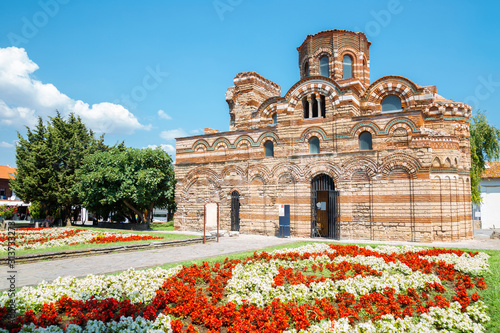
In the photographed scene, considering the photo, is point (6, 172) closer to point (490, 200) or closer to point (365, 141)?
point (365, 141)

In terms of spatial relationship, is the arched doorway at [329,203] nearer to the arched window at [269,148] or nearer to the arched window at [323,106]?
the arched window at [269,148]

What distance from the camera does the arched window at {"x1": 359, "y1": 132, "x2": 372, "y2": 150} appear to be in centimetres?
1792

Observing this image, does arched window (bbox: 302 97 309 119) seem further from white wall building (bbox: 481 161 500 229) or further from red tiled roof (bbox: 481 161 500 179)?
white wall building (bbox: 481 161 500 229)

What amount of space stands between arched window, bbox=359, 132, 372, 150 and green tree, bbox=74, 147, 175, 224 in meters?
14.1

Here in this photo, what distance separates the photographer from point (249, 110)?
25.2m

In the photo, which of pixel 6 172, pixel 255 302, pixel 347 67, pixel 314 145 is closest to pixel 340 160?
pixel 314 145

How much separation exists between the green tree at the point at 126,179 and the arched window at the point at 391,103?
15.7 metres

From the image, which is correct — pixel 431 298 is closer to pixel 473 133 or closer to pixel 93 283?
pixel 93 283

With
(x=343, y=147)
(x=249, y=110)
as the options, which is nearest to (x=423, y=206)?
(x=343, y=147)

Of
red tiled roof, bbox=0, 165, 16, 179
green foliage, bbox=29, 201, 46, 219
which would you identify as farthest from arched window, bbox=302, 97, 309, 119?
red tiled roof, bbox=0, 165, 16, 179

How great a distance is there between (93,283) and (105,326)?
2.26 m

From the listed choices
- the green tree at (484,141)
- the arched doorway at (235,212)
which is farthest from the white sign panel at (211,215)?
the green tree at (484,141)

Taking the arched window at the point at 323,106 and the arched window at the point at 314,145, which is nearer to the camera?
the arched window at the point at 314,145

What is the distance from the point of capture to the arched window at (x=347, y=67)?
23.2 m
